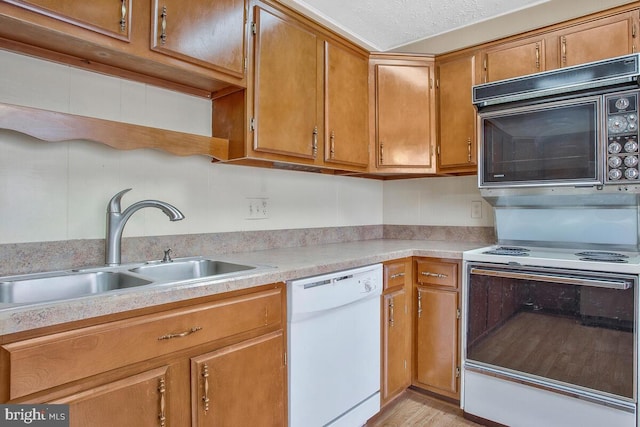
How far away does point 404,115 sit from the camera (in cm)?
242

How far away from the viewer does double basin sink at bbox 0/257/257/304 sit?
3.96ft

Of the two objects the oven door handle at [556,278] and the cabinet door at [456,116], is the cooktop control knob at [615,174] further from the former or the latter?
the cabinet door at [456,116]

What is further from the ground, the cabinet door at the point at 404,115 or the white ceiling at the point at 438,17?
the white ceiling at the point at 438,17

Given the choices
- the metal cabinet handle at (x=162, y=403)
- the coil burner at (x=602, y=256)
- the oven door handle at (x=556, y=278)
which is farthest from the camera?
the coil burner at (x=602, y=256)

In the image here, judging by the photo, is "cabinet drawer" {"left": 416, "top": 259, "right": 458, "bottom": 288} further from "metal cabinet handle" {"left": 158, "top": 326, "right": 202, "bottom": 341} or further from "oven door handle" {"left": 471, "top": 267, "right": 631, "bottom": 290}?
"metal cabinet handle" {"left": 158, "top": 326, "right": 202, "bottom": 341}

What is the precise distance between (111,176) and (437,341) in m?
1.87

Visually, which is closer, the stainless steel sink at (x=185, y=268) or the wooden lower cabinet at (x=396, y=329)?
the stainless steel sink at (x=185, y=268)

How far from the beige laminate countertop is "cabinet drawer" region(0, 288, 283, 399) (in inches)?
1.8

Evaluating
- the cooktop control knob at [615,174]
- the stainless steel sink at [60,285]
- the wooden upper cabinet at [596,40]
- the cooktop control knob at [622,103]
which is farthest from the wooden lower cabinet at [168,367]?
the wooden upper cabinet at [596,40]

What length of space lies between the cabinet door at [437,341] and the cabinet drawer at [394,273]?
15 centimetres

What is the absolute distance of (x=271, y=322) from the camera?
137cm

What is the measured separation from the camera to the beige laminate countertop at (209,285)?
2.79 ft

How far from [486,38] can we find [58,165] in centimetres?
260

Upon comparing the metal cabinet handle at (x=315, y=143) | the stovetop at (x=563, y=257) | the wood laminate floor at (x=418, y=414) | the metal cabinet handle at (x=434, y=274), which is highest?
the metal cabinet handle at (x=315, y=143)
